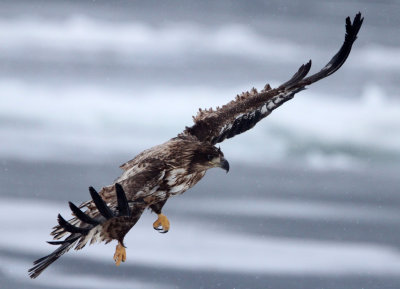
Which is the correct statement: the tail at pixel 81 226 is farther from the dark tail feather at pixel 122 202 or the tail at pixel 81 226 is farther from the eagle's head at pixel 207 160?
the eagle's head at pixel 207 160

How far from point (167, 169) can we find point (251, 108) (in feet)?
8.35

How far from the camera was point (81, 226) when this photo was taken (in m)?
14.3

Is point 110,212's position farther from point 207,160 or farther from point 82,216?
point 207,160

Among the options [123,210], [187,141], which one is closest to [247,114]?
[187,141]

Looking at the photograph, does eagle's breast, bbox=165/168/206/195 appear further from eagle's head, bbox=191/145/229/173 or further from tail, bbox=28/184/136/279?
tail, bbox=28/184/136/279

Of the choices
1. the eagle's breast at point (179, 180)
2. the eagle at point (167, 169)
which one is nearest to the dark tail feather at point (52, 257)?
the eagle at point (167, 169)

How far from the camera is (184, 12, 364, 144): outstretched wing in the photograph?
17.2 meters

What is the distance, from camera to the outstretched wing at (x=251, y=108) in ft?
56.5

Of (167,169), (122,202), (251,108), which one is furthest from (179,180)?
(251,108)

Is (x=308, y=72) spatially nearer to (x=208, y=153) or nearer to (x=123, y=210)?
(x=208, y=153)

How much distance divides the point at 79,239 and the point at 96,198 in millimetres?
1280

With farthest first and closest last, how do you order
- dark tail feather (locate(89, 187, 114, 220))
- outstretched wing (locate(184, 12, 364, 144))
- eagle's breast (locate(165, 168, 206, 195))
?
outstretched wing (locate(184, 12, 364, 144)) < eagle's breast (locate(165, 168, 206, 195)) < dark tail feather (locate(89, 187, 114, 220))

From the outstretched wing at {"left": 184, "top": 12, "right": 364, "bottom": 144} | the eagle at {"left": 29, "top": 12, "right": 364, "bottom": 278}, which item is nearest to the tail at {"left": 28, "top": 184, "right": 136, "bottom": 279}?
the eagle at {"left": 29, "top": 12, "right": 364, "bottom": 278}

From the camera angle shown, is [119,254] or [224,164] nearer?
[119,254]
